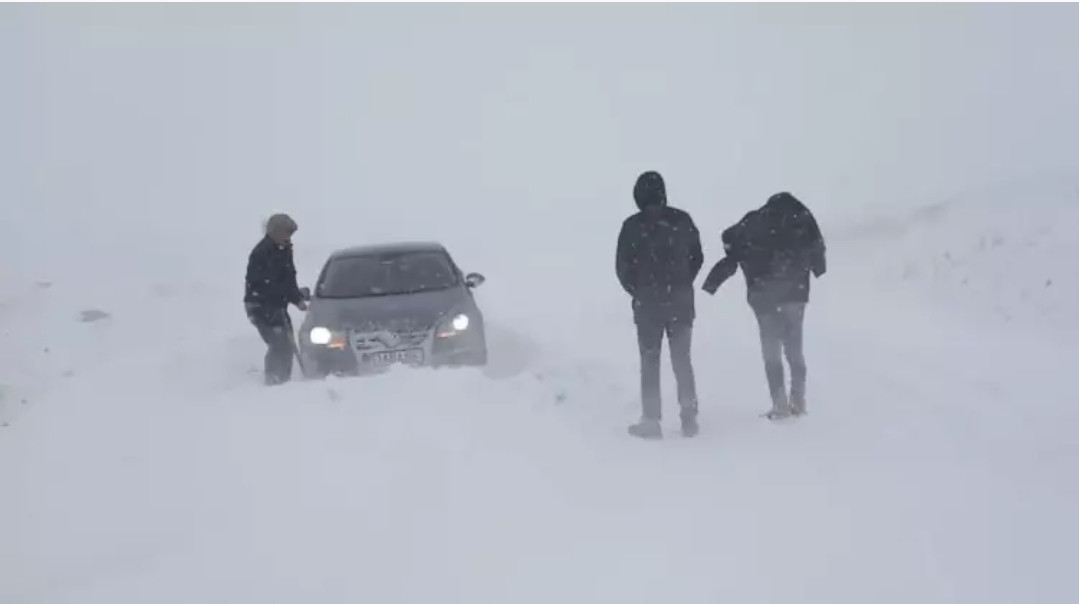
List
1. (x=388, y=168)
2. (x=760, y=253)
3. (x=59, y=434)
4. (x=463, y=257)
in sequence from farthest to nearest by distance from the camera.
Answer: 1. (x=388, y=168)
2. (x=463, y=257)
3. (x=760, y=253)
4. (x=59, y=434)

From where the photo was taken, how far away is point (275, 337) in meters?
10.3

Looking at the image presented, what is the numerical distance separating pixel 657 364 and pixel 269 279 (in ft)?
14.3

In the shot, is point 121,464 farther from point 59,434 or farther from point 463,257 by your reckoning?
point 463,257

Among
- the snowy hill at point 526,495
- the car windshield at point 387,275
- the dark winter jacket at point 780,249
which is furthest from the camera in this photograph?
the car windshield at point 387,275

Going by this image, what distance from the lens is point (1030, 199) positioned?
63.0ft

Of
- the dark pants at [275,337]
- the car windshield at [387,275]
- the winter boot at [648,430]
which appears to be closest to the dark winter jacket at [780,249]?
the winter boot at [648,430]

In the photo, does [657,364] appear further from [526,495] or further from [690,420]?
[526,495]

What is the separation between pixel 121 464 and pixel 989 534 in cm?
493

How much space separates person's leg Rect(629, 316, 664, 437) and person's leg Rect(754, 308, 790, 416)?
967 millimetres

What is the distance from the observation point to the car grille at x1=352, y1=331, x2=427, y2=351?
9.49 metres

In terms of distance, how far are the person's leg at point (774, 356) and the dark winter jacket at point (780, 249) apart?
0.12 m

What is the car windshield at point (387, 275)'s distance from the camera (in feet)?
35.0

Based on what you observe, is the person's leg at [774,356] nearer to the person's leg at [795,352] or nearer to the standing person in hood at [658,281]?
the person's leg at [795,352]

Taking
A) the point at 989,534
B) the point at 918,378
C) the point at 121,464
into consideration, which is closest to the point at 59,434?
the point at 121,464
